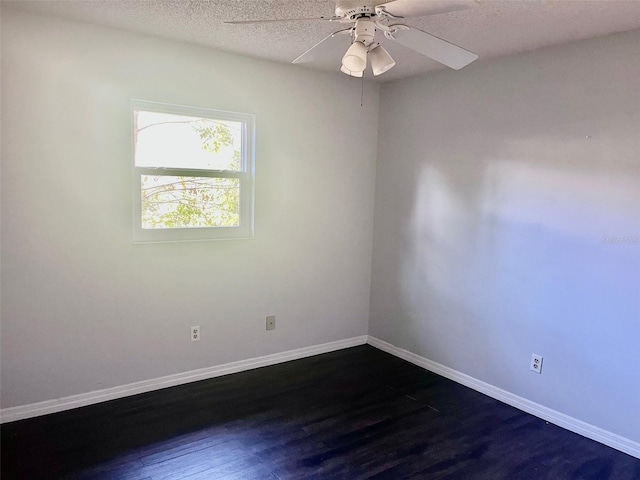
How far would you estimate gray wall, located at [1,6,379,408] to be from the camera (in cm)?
257

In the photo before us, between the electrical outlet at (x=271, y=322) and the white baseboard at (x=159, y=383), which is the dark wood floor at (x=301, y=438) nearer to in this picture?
the white baseboard at (x=159, y=383)

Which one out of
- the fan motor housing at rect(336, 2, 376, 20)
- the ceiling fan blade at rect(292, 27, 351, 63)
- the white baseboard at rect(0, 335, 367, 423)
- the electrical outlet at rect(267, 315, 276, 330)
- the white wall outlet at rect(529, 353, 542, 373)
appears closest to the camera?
the fan motor housing at rect(336, 2, 376, 20)

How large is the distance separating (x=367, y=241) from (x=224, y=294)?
1413 mm

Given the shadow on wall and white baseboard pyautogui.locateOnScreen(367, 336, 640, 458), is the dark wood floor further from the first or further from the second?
the shadow on wall

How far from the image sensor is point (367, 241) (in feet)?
13.4

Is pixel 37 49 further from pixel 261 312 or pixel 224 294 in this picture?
pixel 261 312

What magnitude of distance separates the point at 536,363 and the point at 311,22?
2520mm

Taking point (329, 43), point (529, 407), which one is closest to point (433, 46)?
point (329, 43)

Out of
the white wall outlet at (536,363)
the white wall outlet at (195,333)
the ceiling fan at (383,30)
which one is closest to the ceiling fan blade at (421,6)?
the ceiling fan at (383,30)

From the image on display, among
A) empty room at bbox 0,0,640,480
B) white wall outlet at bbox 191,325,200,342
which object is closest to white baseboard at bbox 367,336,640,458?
empty room at bbox 0,0,640,480

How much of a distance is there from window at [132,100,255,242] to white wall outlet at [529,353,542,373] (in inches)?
84.4

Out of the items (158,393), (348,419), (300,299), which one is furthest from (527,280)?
(158,393)

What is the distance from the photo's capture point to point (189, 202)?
3.15 metres

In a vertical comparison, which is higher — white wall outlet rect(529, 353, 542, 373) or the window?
the window
